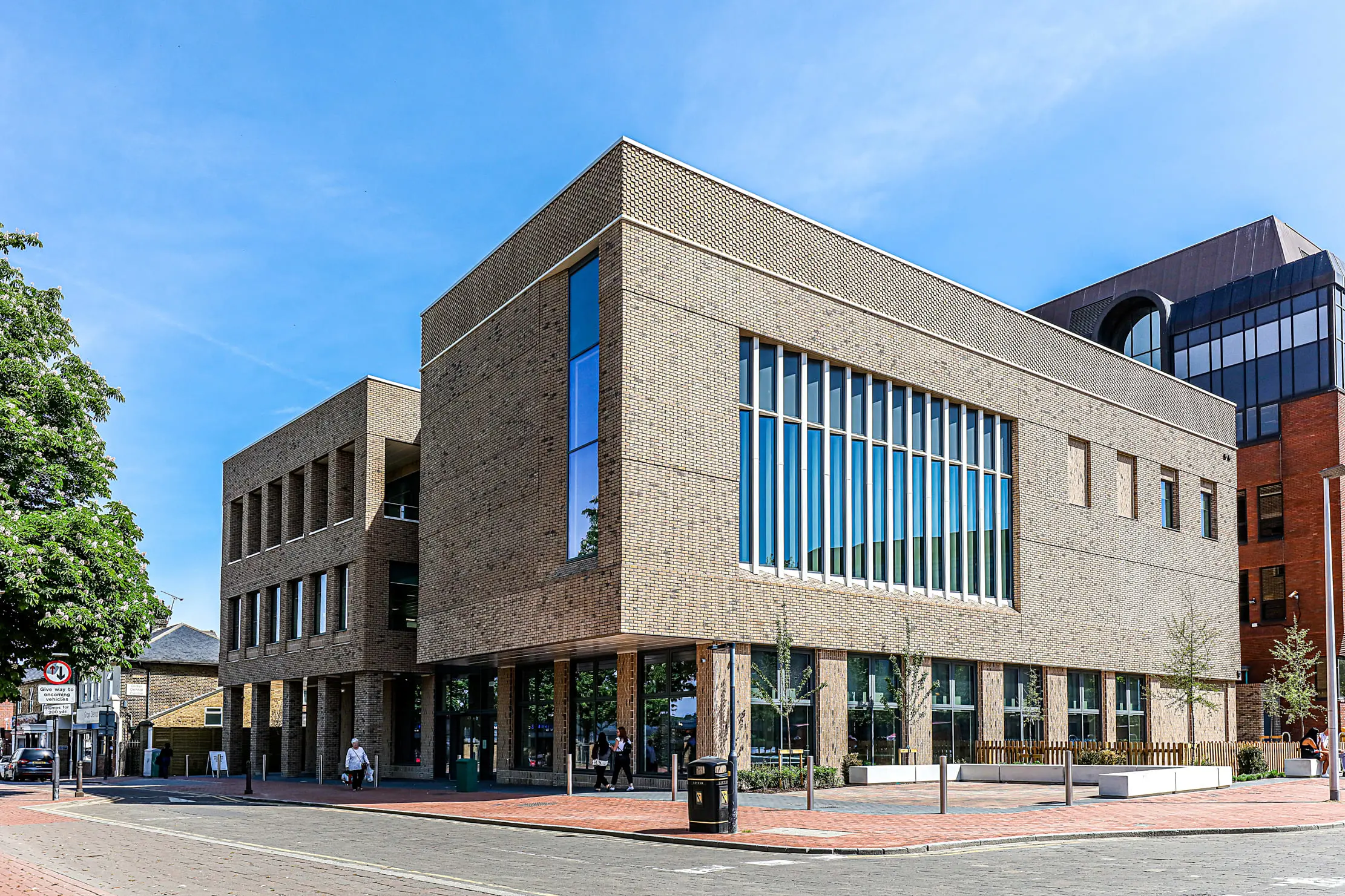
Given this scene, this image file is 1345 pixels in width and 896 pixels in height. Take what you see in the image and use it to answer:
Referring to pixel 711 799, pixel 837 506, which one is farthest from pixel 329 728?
pixel 711 799

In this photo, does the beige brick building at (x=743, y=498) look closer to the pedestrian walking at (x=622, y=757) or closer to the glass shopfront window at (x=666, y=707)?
the glass shopfront window at (x=666, y=707)

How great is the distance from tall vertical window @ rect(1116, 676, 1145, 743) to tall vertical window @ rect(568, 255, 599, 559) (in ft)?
65.3

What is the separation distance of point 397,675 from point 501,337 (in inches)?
564

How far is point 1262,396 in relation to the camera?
5516cm

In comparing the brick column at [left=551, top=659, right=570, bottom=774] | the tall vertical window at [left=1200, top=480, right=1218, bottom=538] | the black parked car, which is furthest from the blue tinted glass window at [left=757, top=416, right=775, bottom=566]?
the black parked car

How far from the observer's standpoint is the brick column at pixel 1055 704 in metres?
35.6

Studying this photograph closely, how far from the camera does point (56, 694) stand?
27781mm

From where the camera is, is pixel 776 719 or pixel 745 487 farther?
pixel 745 487

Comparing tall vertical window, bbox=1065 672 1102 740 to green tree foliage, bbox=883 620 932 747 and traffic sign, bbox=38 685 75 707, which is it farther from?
traffic sign, bbox=38 685 75 707

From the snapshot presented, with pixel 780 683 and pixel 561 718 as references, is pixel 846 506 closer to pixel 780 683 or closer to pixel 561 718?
pixel 780 683

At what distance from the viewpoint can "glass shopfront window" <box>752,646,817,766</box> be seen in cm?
2766

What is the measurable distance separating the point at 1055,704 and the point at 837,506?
10.7 metres

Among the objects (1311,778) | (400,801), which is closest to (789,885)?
(400,801)

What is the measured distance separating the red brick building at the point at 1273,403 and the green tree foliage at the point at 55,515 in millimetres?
41715
